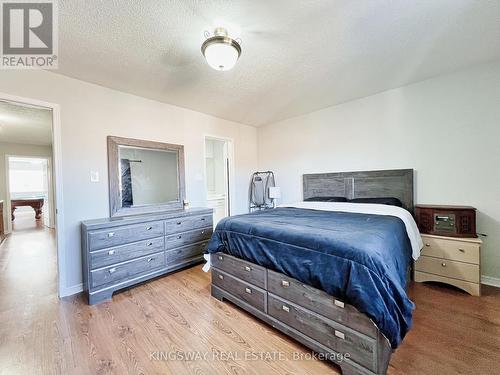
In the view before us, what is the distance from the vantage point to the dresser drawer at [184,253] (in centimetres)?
282

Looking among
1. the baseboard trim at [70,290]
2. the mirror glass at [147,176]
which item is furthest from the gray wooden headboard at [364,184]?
the baseboard trim at [70,290]

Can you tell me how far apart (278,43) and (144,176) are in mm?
2416

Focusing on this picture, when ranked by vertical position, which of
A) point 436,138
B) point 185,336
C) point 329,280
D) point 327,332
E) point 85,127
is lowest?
point 185,336

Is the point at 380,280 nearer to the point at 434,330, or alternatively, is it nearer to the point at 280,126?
the point at 434,330

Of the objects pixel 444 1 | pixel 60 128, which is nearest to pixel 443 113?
pixel 444 1

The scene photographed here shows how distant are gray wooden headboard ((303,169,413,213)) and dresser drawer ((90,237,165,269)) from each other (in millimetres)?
2633

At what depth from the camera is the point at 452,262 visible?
2309mm

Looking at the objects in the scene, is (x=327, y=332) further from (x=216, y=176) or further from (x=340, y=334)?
(x=216, y=176)

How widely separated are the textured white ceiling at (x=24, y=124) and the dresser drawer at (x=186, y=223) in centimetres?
205

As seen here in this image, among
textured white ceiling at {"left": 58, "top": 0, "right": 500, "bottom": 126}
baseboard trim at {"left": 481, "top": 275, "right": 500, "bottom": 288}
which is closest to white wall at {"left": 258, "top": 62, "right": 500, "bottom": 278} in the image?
baseboard trim at {"left": 481, "top": 275, "right": 500, "bottom": 288}

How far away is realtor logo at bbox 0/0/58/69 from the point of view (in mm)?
1534

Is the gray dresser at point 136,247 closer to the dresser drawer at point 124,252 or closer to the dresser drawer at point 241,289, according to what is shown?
the dresser drawer at point 124,252

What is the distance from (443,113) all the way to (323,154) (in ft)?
5.25

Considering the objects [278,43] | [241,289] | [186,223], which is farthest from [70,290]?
[278,43]
